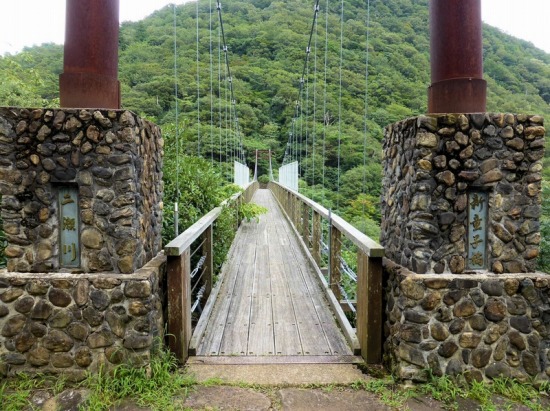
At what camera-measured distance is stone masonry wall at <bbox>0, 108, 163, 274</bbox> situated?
7.16ft

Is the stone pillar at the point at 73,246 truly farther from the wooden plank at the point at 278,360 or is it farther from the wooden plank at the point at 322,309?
the wooden plank at the point at 322,309

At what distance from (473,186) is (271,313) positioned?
185 centimetres

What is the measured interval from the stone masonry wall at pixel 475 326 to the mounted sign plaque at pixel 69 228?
180cm

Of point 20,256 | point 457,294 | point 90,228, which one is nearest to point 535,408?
point 457,294

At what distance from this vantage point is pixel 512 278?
2.16m

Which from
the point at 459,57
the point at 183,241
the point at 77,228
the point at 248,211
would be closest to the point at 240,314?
the point at 183,241

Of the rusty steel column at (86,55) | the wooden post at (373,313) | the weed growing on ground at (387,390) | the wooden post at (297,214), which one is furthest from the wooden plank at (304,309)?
the rusty steel column at (86,55)

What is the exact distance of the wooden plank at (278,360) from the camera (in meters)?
2.48

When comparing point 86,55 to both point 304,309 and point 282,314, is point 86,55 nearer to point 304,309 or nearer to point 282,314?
point 282,314

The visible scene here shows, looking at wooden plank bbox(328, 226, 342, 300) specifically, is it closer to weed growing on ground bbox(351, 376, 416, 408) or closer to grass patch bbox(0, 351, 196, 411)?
weed growing on ground bbox(351, 376, 416, 408)

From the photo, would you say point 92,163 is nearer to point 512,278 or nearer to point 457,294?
point 457,294

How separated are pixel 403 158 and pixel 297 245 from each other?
3928 millimetres

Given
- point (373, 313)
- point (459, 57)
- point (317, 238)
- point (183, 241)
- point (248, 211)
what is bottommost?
point (373, 313)

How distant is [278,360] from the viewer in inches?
98.6
